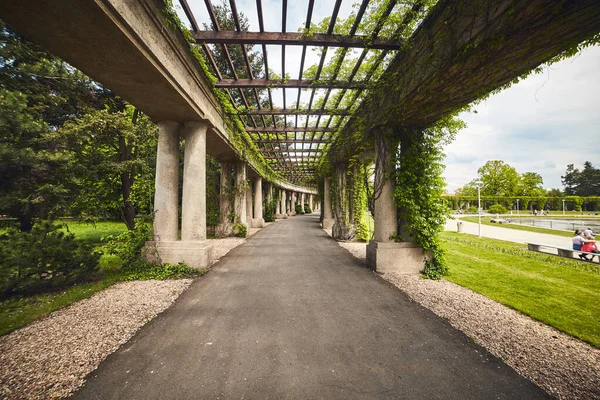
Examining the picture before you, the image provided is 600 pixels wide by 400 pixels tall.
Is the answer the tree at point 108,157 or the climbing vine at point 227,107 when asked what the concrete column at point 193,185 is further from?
the tree at point 108,157

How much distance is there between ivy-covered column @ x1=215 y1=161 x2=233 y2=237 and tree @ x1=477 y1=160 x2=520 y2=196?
65.6 m

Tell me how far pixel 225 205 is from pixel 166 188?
20.5 ft

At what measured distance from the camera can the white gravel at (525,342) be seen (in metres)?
2.15

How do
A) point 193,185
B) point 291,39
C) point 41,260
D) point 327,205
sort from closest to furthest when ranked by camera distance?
point 41,260, point 291,39, point 193,185, point 327,205

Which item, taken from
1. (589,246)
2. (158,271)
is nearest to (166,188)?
(158,271)

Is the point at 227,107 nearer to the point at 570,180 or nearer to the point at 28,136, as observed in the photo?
the point at 28,136

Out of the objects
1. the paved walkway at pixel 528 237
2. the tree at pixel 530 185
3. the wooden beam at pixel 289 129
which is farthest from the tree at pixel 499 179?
the wooden beam at pixel 289 129

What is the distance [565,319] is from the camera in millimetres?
3365

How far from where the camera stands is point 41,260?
157 inches

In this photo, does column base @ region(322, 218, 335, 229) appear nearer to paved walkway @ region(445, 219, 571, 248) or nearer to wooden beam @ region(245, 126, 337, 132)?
paved walkway @ region(445, 219, 571, 248)

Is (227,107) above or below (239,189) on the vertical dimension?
above

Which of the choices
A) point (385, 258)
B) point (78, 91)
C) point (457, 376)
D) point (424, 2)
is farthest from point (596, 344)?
point (78, 91)

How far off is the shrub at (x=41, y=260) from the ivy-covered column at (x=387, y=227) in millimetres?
6661

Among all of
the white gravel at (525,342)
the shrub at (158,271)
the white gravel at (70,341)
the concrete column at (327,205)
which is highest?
the concrete column at (327,205)
